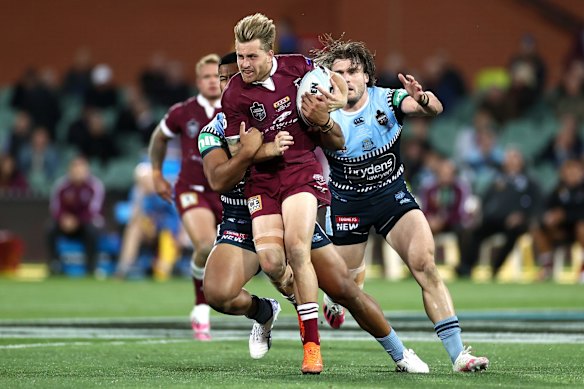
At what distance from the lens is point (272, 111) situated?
7.88 m

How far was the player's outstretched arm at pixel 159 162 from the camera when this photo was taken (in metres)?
11.4

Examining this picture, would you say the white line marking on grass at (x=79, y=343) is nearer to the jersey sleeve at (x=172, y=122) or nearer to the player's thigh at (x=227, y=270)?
the player's thigh at (x=227, y=270)

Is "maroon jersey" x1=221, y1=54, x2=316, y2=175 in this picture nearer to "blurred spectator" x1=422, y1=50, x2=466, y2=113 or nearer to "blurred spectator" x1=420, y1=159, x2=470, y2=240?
"blurred spectator" x1=420, y1=159, x2=470, y2=240

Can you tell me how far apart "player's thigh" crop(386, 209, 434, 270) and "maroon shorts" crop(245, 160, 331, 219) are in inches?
23.5

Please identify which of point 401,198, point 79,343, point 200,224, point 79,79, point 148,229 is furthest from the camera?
point 79,79

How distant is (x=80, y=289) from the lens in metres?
17.4

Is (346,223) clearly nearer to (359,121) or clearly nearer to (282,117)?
(359,121)

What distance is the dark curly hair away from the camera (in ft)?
27.9

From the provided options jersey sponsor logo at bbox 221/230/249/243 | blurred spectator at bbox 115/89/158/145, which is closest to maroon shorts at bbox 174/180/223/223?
jersey sponsor logo at bbox 221/230/249/243

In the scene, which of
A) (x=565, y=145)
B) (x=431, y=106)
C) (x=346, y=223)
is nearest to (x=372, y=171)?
(x=346, y=223)

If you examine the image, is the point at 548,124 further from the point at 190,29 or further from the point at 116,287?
the point at 116,287

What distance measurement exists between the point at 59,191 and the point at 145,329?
984cm

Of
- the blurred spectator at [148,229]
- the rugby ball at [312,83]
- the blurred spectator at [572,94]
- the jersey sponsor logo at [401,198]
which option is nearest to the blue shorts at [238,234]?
the rugby ball at [312,83]

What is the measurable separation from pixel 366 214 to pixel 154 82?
16.1 meters
